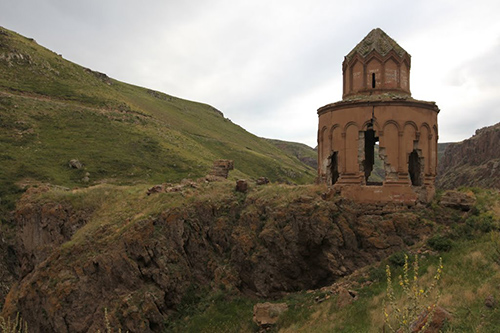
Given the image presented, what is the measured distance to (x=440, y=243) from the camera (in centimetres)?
1247

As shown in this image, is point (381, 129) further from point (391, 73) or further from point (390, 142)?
point (391, 73)

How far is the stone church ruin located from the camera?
14664mm

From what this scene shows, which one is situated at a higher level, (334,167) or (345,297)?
(334,167)

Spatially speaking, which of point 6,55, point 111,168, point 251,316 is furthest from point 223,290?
point 6,55

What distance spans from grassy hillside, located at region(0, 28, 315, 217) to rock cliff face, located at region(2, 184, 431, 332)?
573 inches

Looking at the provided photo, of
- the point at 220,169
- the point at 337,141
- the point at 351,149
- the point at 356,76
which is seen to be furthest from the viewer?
the point at 220,169

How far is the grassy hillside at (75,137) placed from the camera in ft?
107

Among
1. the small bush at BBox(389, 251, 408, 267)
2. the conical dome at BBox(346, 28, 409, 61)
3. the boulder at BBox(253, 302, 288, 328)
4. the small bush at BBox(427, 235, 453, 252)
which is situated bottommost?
the boulder at BBox(253, 302, 288, 328)

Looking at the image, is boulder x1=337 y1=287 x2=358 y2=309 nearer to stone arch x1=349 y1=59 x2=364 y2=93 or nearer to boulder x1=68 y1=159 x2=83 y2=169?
stone arch x1=349 y1=59 x2=364 y2=93

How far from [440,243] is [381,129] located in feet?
15.9

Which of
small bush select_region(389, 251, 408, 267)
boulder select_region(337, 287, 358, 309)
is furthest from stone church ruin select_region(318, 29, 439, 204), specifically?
boulder select_region(337, 287, 358, 309)

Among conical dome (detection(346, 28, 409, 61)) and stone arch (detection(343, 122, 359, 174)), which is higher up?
conical dome (detection(346, 28, 409, 61))

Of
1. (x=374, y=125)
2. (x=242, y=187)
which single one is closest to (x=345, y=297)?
(x=374, y=125)

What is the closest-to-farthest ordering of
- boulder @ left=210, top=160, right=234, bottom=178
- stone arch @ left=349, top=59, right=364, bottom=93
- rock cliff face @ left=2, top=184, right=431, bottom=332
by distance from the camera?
rock cliff face @ left=2, top=184, right=431, bottom=332 < stone arch @ left=349, top=59, right=364, bottom=93 < boulder @ left=210, top=160, right=234, bottom=178
